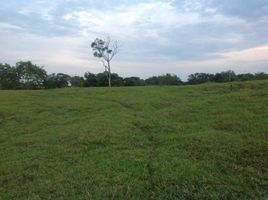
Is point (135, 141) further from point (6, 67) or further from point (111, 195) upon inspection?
point (6, 67)

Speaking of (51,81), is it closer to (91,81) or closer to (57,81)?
(57,81)

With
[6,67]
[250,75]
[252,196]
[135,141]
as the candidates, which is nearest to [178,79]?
[250,75]

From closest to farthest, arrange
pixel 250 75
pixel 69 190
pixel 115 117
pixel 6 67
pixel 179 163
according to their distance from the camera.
A: pixel 69 190 < pixel 179 163 < pixel 115 117 < pixel 250 75 < pixel 6 67

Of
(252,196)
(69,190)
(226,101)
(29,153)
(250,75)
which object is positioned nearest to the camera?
Result: (252,196)

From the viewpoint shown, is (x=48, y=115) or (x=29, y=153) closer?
(x=29, y=153)

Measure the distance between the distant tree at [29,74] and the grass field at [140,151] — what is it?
35870 mm

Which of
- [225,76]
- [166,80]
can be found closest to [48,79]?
[166,80]

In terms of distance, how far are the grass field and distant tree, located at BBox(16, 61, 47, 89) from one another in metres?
35.9

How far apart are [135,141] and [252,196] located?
13.0ft

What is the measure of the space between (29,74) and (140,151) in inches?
1734

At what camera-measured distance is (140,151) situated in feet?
27.8

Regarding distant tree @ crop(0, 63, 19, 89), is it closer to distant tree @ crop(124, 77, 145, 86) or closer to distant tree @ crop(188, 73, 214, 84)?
distant tree @ crop(124, 77, 145, 86)

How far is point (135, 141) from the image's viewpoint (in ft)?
31.1

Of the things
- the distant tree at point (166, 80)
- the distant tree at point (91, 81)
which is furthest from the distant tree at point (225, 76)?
the distant tree at point (91, 81)
